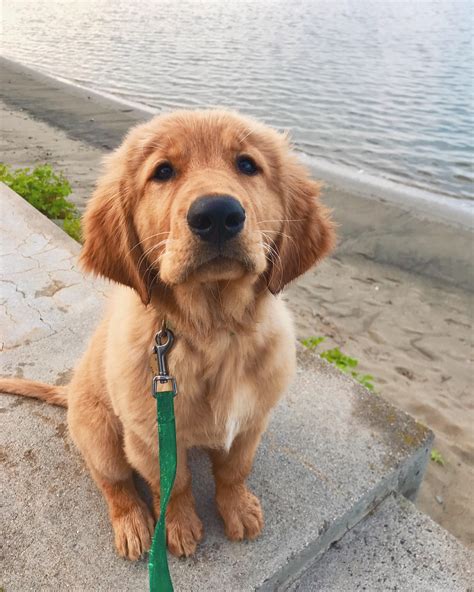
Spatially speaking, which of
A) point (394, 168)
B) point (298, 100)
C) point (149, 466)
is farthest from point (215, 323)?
point (298, 100)

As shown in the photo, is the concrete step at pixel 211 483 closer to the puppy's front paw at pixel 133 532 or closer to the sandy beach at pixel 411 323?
the puppy's front paw at pixel 133 532

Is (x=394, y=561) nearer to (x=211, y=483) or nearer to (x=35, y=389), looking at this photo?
(x=211, y=483)

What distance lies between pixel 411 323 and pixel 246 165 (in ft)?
11.3

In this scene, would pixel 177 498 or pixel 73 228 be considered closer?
pixel 177 498

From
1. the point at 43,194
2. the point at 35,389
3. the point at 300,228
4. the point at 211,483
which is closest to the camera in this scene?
the point at 300,228

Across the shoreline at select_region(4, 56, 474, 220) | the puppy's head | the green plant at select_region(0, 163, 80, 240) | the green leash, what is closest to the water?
the shoreline at select_region(4, 56, 474, 220)

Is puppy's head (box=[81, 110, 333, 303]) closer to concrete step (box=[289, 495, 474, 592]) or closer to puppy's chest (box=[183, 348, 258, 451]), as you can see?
puppy's chest (box=[183, 348, 258, 451])

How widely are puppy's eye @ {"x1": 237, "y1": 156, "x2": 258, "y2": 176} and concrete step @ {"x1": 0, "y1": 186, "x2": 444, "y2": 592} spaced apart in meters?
1.27

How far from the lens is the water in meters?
9.74

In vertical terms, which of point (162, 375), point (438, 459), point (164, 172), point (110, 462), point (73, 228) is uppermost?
point (164, 172)

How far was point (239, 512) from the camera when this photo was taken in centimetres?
196

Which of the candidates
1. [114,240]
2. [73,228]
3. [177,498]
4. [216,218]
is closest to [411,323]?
[73,228]

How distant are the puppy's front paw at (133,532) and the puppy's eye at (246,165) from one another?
4.56 ft

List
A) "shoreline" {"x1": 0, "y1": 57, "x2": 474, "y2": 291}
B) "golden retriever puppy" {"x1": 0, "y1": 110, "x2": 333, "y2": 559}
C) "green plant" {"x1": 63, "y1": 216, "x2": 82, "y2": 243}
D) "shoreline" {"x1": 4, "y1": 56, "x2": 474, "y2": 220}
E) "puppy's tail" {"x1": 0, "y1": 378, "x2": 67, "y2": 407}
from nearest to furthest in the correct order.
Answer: "golden retriever puppy" {"x1": 0, "y1": 110, "x2": 333, "y2": 559} < "puppy's tail" {"x1": 0, "y1": 378, "x2": 67, "y2": 407} < "green plant" {"x1": 63, "y1": 216, "x2": 82, "y2": 243} < "shoreline" {"x1": 0, "y1": 57, "x2": 474, "y2": 291} < "shoreline" {"x1": 4, "y1": 56, "x2": 474, "y2": 220}
